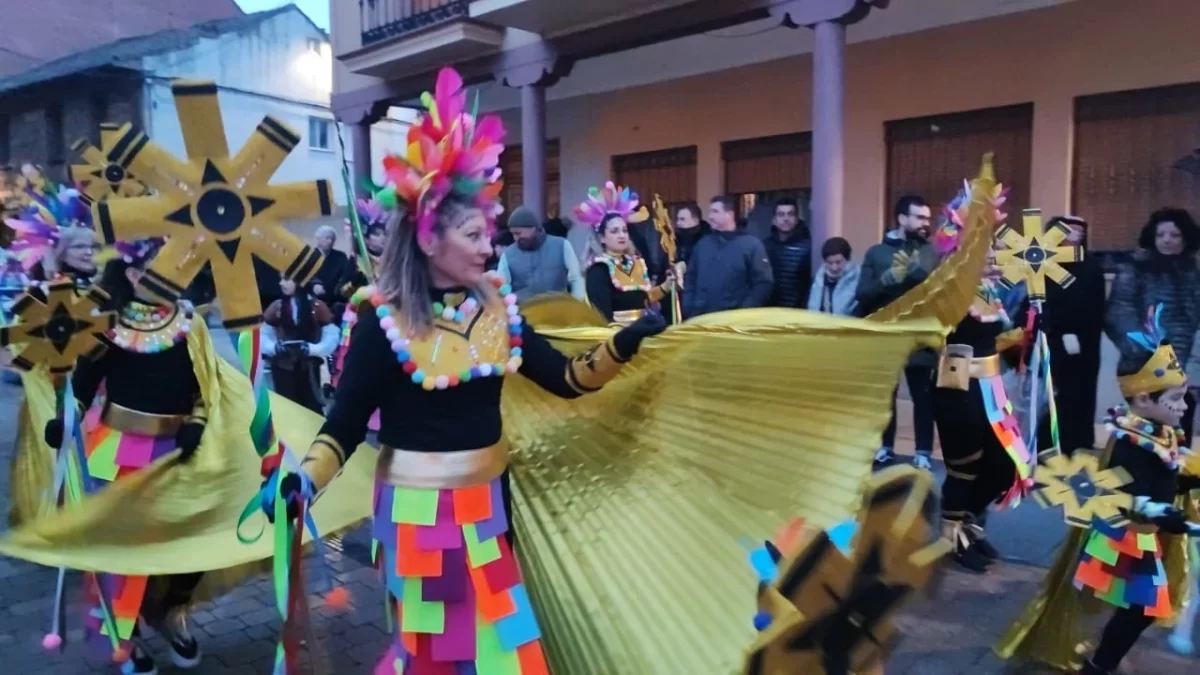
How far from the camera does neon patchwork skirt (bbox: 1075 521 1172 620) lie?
321cm

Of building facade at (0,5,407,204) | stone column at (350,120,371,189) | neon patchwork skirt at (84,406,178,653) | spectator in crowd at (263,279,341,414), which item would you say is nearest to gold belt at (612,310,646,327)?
spectator in crowd at (263,279,341,414)

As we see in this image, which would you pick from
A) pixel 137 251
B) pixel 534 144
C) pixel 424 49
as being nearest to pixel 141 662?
pixel 137 251

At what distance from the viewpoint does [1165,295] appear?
5555mm

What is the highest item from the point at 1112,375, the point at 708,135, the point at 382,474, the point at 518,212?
the point at 708,135

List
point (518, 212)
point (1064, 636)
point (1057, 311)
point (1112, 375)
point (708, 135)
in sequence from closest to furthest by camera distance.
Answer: point (1064, 636) → point (1057, 311) → point (518, 212) → point (1112, 375) → point (708, 135)

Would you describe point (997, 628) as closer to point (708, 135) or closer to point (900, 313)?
point (900, 313)

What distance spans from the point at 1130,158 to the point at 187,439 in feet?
25.2

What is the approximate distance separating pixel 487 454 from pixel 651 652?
0.69 m

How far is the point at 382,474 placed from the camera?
253 cm

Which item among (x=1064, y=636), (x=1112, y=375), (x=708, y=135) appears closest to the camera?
(x=1064, y=636)

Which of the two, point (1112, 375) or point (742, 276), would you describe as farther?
point (1112, 375)

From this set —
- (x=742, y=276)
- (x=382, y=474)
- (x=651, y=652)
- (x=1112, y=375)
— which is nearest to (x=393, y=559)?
(x=382, y=474)

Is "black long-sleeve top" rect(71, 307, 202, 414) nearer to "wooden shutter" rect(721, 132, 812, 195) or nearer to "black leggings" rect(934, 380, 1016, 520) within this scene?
"black leggings" rect(934, 380, 1016, 520)

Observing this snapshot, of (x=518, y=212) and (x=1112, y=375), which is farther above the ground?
(x=518, y=212)
